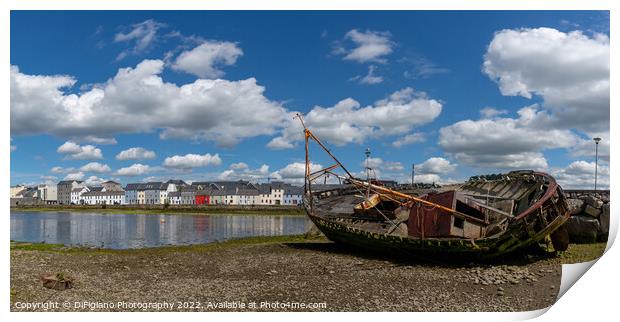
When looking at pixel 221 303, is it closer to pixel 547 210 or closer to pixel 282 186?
pixel 547 210

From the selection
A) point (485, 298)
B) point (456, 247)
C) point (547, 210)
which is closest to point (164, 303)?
point (485, 298)

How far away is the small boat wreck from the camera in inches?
771

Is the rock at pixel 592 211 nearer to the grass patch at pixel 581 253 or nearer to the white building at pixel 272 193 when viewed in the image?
the grass patch at pixel 581 253

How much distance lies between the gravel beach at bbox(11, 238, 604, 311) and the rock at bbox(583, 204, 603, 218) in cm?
619

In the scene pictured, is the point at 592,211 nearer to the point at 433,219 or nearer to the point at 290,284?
the point at 433,219

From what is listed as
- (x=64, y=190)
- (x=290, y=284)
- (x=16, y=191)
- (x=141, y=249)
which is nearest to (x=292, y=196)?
(x=64, y=190)

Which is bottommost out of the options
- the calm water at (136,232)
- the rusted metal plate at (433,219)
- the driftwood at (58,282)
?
the calm water at (136,232)

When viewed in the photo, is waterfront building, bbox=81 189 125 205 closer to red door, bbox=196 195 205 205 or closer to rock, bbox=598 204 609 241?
red door, bbox=196 195 205 205

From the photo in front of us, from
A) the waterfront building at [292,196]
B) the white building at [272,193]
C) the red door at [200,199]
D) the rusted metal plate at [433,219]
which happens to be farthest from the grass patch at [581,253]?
the red door at [200,199]

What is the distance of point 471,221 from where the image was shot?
68.2ft

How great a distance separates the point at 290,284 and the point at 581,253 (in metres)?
12.9

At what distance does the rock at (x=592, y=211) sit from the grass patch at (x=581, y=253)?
1.78 metres

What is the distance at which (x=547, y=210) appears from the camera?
20.3m

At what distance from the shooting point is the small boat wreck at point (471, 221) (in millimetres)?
19578
